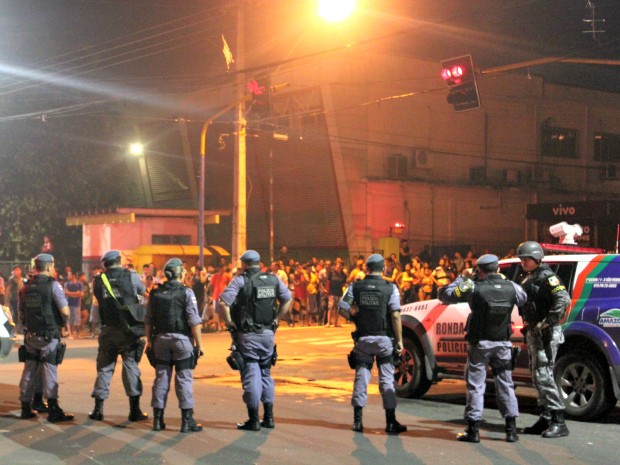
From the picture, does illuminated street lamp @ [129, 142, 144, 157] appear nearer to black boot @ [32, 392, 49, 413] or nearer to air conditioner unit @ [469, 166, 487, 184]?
air conditioner unit @ [469, 166, 487, 184]

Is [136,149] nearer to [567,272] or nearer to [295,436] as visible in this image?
[567,272]

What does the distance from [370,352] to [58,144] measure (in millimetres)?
32199

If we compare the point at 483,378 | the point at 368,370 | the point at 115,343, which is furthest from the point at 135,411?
the point at 483,378

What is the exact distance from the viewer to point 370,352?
928cm

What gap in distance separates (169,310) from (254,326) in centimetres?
84

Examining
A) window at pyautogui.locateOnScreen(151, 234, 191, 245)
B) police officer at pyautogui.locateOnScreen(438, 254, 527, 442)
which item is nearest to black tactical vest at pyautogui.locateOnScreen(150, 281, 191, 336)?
police officer at pyautogui.locateOnScreen(438, 254, 527, 442)

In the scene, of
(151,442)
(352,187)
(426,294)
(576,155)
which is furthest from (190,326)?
(576,155)

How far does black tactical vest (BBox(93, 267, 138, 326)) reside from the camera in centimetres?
985

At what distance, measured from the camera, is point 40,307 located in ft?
32.9

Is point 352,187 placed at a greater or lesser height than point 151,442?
greater

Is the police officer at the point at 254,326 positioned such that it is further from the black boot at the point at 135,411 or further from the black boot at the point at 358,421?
the black boot at the point at 135,411

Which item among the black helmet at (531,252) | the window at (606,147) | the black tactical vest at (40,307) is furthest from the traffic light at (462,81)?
the window at (606,147)

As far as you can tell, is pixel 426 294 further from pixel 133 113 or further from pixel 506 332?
pixel 133 113

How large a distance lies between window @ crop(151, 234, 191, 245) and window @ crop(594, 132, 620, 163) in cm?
1862
